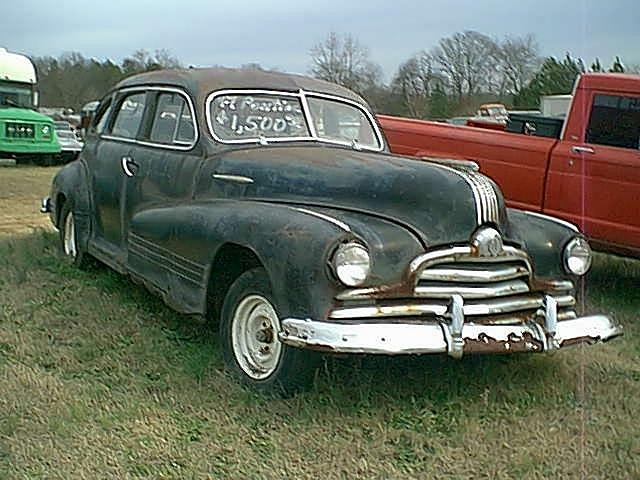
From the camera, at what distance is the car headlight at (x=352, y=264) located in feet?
12.6

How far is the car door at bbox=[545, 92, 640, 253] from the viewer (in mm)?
6684

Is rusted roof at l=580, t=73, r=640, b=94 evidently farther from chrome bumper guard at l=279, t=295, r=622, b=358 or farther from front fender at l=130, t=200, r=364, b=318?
front fender at l=130, t=200, r=364, b=318

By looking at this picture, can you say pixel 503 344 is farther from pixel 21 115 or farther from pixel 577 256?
pixel 21 115

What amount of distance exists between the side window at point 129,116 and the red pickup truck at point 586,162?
2870 millimetres

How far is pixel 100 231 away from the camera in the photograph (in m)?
6.48

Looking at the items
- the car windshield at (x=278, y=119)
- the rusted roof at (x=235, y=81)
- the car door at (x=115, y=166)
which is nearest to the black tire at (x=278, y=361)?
the car windshield at (x=278, y=119)

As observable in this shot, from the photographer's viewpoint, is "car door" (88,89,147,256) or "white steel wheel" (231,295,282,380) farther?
"car door" (88,89,147,256)

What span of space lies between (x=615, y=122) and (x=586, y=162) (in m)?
0.41

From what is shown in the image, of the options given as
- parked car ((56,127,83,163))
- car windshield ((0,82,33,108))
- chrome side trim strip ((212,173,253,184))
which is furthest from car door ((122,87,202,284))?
parked car ((56,127,83,163))

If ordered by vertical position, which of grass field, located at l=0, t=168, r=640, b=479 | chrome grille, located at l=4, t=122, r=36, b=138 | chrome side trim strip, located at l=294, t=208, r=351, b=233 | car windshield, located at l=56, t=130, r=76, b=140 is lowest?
car windshield, located at l=56, t=130, r=76, b=140

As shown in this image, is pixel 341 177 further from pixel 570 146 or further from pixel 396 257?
pixel 570 146

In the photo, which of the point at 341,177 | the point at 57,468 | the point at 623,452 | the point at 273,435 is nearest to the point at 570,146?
the point at 341,177

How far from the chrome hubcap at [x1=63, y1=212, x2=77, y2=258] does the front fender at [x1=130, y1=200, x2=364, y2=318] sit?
8.52ft

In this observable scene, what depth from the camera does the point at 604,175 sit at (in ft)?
22.3
